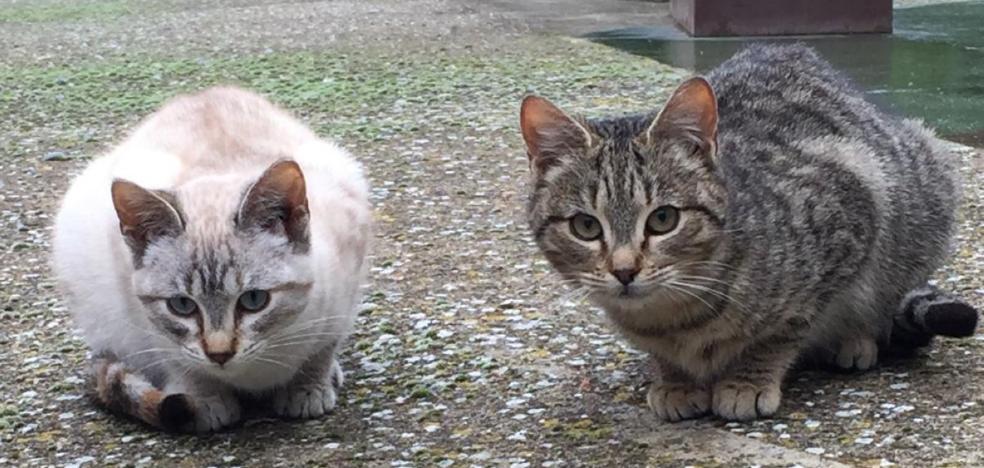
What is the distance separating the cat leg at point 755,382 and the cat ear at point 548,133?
2.41ft

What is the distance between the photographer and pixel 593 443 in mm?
3424

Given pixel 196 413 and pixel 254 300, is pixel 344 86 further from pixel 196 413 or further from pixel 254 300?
pixel 254 300

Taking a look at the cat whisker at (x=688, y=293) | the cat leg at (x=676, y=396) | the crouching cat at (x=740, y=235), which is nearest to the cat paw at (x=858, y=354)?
the crouching cat at (x=740, y=235)

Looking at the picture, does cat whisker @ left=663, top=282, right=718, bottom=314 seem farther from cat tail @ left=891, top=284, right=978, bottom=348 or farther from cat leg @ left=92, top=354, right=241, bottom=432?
cat leg @ left=92, top=354, right=241, bottom=432

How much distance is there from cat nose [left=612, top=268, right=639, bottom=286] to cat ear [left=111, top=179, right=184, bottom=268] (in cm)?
112

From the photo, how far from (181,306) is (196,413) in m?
0.37

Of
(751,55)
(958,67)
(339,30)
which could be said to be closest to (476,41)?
(339,30)

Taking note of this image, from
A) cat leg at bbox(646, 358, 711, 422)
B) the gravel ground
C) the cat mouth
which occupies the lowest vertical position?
the gravel ground

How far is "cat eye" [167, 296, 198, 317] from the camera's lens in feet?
11.1

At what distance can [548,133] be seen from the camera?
345 cm

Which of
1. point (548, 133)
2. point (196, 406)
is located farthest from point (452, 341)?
point (548, 133)

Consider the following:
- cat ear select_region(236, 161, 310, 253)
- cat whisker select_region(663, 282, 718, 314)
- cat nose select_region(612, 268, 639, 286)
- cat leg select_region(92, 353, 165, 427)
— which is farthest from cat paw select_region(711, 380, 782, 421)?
cat leg select_region(92, 353, 165, 427)

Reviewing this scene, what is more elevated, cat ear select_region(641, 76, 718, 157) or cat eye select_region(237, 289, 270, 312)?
cat ear select_region(641, 76, 718, 157)

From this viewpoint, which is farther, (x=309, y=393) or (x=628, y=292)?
(x=309, y=393)
